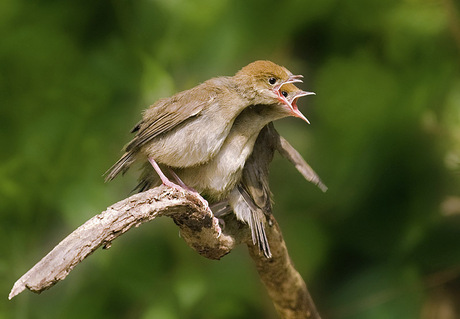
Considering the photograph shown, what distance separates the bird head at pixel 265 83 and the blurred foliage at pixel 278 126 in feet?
2.06

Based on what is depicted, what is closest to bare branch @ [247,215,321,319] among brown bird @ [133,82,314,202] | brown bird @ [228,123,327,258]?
brown bird @ [228,123,327,258]

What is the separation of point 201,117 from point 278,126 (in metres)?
0.70

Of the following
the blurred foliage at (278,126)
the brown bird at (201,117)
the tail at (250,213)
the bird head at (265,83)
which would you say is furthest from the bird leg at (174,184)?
the blurred foliage at (278,126)

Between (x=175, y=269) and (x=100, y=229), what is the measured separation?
3.12 feet

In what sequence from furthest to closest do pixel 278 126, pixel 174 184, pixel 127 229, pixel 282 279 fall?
pixel 278 126, pixel 282 279, pixel 174 184, pixel 127 229

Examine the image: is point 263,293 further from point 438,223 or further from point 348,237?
point 438,223

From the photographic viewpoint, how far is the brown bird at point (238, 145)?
148 centimetres

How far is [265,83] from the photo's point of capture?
1456mm

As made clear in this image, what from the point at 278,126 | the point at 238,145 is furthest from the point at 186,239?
the point at 278,126

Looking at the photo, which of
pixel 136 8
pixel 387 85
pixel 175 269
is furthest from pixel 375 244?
pixel 136 8

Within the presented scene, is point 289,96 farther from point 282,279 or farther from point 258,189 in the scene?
point 282,279

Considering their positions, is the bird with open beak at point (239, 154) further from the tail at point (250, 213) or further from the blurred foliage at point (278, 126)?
the blurred foliage at point (278, 126)

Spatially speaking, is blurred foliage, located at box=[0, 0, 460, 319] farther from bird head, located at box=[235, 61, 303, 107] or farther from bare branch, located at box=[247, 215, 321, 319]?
bird head, located at box=[235, 61, 303, 107]

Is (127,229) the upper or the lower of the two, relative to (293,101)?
lower
